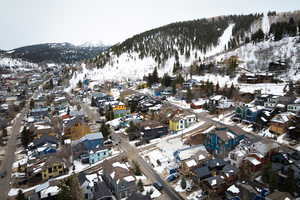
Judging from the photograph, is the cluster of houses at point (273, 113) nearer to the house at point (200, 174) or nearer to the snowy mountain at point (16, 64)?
the house at point (200, 174)

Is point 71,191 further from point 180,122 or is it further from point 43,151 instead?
point 180,122

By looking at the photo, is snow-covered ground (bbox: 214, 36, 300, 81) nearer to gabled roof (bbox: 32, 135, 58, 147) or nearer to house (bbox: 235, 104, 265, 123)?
house (bbox: 235, 104, 265, 123)

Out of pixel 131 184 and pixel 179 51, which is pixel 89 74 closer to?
pixel 179 51

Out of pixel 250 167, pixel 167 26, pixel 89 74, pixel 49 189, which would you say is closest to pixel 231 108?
pixel 250 167

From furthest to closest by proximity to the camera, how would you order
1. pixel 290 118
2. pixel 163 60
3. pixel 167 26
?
pixel 167 26, pixel 163 60, pixel 290 118

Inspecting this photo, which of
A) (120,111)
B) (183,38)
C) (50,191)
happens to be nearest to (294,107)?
(120,111)

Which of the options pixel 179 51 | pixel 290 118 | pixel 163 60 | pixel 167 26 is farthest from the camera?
pixel 167 26

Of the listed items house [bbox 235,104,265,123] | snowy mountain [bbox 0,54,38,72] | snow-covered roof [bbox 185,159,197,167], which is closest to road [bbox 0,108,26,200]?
snow-covered roof [bbox 185,159,197,167]


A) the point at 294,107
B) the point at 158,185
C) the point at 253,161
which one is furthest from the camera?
the point at 294,107
